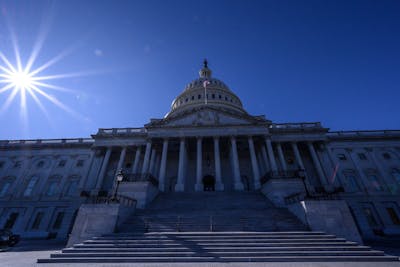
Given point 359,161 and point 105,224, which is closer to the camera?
point 105,224

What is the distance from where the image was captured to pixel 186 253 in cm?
841

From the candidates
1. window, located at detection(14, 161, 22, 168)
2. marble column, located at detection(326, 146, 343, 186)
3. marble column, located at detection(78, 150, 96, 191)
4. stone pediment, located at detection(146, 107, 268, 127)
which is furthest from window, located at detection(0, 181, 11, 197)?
marble column, located at detection(326, 146, 343, 186)

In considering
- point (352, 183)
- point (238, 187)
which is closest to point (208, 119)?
point (238, 187)

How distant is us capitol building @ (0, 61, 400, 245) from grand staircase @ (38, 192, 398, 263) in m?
9.10

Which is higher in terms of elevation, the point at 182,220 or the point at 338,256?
the point at 182,220

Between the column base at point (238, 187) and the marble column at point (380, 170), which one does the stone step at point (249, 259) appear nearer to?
the column base at point (238, 187)

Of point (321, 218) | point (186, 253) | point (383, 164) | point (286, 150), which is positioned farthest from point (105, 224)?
point (383, 164)

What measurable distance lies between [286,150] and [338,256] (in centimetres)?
2494

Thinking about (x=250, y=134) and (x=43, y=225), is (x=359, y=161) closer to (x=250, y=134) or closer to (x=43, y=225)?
(x=250, y=134)

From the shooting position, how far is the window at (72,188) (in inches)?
1102

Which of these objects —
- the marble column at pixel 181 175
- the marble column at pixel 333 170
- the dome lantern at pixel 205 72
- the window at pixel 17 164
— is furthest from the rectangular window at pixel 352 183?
the window at pixel 17 164

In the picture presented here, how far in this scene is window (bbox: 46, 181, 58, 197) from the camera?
28163mm

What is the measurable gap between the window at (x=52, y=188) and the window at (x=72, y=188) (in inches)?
77.4

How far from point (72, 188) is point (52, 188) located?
325 cm
